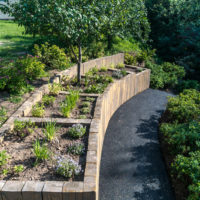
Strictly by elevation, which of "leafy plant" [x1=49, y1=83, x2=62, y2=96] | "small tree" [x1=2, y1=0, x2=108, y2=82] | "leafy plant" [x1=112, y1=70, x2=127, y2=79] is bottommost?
"leafy plant" [x1=49, y1=83, x2=62, y2=96]

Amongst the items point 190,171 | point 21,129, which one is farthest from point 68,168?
point 190,171

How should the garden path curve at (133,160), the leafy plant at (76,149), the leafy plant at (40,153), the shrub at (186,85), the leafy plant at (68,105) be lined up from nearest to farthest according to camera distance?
the leafy plant at (40,153)
the leafy plant at (76,149)
the garden path curve at (133,160)
the leafy plant at (68,105)
the shrub at (186,85)

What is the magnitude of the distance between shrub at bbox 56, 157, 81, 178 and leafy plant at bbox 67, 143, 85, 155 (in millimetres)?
384

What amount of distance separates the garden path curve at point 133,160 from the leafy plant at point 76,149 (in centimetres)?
91

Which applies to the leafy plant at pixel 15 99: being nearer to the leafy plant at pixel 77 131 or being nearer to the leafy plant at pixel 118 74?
the leafy plant at pixel 77 131

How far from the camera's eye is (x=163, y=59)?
14.1 meters

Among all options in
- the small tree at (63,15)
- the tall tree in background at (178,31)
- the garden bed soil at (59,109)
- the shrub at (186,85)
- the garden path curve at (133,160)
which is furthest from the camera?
the tall tree in background at (178,31)

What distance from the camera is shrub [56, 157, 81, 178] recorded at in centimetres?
323

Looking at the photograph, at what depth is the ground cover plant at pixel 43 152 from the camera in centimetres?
328

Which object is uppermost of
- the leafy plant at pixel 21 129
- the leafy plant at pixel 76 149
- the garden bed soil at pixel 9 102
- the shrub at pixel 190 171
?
the garden bed soil at pixel 9 102

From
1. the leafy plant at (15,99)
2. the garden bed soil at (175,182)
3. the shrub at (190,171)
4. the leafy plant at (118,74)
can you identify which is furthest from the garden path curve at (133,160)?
the leafy plant at (15,99)

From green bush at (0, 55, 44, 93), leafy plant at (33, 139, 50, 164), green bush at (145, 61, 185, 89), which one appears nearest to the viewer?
leafy plant at (33, 139, 50, 164)


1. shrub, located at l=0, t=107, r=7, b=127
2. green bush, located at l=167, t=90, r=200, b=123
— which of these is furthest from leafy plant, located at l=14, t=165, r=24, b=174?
green bush, located at l=167, t=90, r=200, b=123

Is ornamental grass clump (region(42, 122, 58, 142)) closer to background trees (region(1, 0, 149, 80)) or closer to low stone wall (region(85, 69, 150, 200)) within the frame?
low stone wall (region(85, 69, 150, 200))
